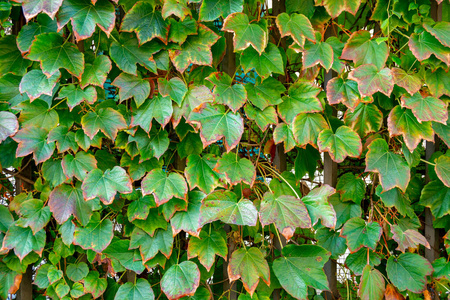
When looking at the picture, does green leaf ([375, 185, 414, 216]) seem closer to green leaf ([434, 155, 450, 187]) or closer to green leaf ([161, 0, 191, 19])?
green leaf ([434, 155, 450, 187])

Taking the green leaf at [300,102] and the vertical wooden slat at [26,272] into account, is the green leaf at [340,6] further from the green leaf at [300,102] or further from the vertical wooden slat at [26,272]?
the vertical wooden slat at [26,272]

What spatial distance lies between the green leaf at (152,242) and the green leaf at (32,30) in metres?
0.85

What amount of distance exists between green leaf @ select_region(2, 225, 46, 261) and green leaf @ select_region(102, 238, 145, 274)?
28 cm

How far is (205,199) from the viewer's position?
1.33 metres

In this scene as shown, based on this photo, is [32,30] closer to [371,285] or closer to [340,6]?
[340,6]

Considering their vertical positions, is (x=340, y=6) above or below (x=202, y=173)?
above

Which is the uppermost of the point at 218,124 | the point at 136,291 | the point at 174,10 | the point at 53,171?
the point at 174,10

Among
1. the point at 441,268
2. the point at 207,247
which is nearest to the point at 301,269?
the point at 207,247

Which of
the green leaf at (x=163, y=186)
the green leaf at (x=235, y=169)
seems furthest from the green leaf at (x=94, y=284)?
the green leaf at (x=235, y=169)

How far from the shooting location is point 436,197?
1.49 meters

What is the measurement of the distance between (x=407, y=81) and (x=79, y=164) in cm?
132

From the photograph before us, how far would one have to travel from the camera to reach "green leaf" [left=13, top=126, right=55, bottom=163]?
1.39 meters

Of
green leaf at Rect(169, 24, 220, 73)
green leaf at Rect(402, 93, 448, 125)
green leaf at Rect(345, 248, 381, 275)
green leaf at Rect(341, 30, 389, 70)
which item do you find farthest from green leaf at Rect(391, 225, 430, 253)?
green leaf at Rect(169, 24, 220, 73)

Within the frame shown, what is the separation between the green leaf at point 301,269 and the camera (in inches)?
54.4
